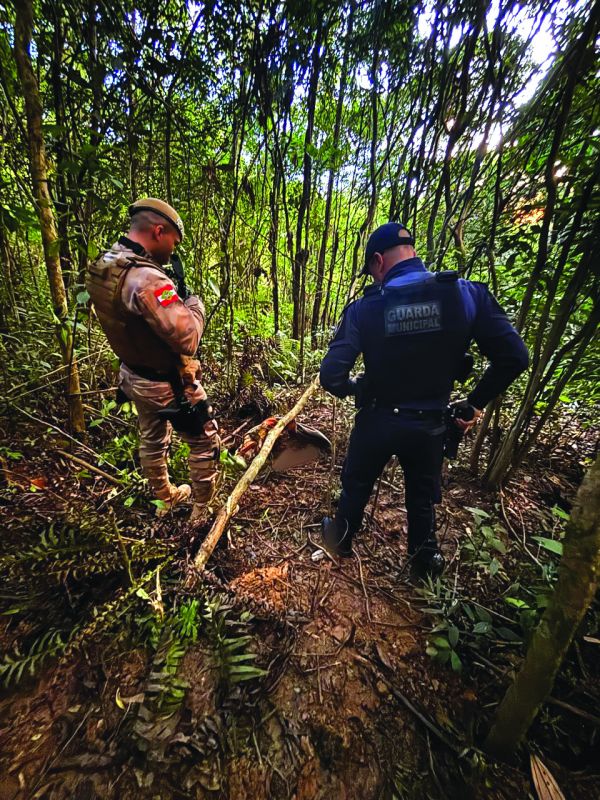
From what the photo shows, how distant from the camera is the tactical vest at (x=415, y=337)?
169 cm

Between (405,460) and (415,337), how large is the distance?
0.84m

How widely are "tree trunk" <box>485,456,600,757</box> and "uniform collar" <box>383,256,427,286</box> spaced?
4.75 feet

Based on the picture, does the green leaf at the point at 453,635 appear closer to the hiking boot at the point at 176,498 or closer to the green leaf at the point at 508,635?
the green leaf at the point at 508,635

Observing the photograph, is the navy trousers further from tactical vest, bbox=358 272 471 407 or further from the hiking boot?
the hiking boot

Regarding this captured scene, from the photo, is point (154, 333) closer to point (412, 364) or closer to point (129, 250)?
point (129, 250)

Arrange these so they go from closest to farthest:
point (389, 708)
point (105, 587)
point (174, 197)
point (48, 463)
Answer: point (389, 708), point (105, 587), point (48, 463), point (174, 197)

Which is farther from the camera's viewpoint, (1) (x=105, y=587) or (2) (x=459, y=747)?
(1) (x=105, y=587)

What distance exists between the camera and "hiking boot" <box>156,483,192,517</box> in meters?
2.35

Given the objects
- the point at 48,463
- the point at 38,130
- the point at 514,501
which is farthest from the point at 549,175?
the point at 48,463

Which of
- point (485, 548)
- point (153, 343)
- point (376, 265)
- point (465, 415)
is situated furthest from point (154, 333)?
point (485, 548)

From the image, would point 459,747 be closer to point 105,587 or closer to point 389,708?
point 389,708

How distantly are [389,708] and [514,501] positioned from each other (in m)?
2.07

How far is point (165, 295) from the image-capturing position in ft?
6.29

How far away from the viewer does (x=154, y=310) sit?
1.90 meters
